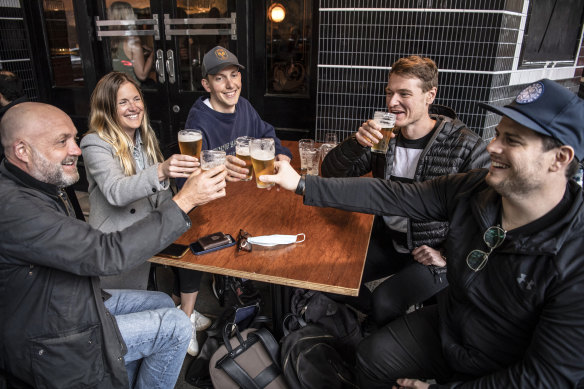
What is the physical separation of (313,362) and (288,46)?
3141mm

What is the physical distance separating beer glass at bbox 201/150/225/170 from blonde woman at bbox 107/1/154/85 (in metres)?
3.21

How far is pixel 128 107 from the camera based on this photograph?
7.04 feet

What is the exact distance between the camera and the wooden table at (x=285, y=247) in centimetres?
151

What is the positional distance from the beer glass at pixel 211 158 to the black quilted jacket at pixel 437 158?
31.8 inches

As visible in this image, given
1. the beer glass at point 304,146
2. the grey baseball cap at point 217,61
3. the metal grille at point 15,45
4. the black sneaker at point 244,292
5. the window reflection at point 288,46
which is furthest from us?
the metal grille at point 15,45

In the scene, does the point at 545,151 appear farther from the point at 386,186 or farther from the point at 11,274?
the point at 11,274

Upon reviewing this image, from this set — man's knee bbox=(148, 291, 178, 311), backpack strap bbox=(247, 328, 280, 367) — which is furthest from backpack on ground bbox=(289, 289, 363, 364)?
man's knee bbox=(148, 291, 178, 311)

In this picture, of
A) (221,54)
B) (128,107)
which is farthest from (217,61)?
(128,107)

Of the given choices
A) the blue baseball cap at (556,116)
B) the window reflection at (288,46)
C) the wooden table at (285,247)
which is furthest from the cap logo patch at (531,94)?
the window reflection at (288,46)

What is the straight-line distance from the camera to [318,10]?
378 centimetres

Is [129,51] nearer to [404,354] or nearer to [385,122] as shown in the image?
[385,122]

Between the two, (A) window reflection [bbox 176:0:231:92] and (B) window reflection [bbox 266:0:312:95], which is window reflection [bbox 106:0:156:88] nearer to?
(A) window reflection [bbox 176:0:231:92]

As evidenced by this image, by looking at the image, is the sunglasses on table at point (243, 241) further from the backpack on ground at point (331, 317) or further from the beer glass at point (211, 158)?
the backpack on ground at point (331, 317)

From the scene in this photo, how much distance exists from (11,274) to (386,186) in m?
1.45
